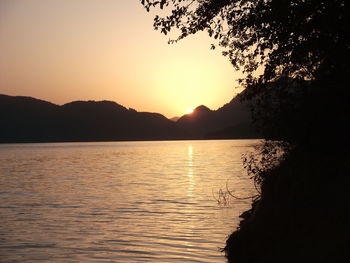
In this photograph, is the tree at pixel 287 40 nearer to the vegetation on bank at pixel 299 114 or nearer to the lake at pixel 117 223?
the vegetation on bank at pixel 299 114

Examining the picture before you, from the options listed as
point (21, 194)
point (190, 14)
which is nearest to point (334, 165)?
point (190, 14)

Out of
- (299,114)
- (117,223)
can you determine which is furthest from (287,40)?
(117,223)

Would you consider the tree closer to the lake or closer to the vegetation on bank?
the vegetation on bank

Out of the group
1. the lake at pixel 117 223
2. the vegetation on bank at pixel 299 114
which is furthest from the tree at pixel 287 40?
the lake at pixel 117 223

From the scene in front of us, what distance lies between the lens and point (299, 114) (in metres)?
13.8

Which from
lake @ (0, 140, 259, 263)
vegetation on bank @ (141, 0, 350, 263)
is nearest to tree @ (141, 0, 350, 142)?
vegetation on bank @ (141, 0, 350, 263)

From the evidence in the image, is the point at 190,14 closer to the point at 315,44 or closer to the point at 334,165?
the point at 315,44

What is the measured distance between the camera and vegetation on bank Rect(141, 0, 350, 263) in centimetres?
1137

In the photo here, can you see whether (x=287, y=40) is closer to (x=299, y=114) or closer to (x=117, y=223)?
(x=299, y=114)

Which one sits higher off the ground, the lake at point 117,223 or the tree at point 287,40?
the tree at point 287,40

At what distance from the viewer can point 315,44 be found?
38.3 feet

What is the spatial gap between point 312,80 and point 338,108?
58.8 inches

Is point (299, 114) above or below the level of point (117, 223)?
above

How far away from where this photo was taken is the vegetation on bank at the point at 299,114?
37.3 feet
